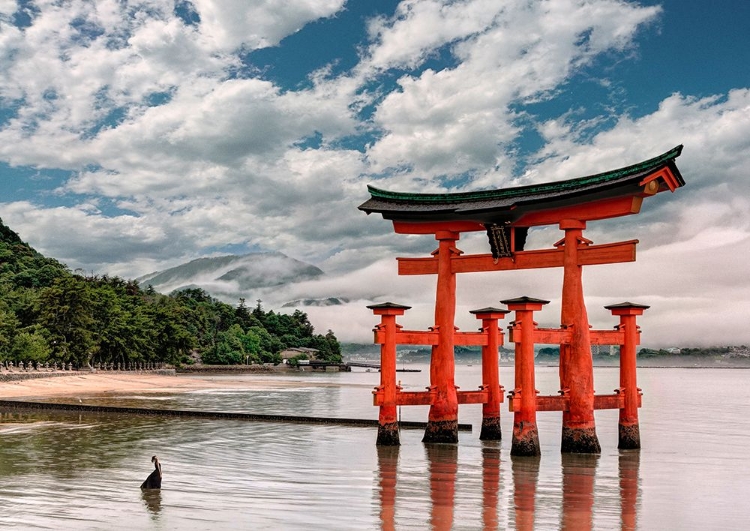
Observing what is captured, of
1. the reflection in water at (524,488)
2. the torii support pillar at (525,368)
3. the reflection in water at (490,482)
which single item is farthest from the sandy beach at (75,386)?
the reflection in water at (524,488)

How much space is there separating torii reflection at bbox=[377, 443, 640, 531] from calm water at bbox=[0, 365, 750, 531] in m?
0.04

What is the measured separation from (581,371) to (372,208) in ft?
27.4

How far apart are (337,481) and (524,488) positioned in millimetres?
4259

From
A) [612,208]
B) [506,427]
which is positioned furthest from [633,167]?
[506,427]

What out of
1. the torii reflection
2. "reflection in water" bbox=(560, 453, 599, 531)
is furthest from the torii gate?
the torii reflection

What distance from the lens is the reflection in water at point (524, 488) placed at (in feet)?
43.5

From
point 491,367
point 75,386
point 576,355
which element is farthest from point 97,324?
point 576,355

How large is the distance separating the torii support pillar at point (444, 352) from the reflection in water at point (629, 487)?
17.4 feet

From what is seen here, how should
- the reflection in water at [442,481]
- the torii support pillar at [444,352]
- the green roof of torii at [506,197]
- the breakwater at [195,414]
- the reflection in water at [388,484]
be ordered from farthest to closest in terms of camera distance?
1. the breakwater at [195,414]
2. the torii support pillar at [444,352]
3. the green roof of torii at [506,197]
4. the reflection in water at [442,481]
5. the reflection in water at [388,484]

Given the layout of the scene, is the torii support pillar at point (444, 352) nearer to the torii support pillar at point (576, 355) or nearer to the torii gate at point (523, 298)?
the torii gate at point (523, 298)

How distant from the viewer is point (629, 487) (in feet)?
57.7

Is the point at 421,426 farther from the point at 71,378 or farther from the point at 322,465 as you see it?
the point at 71,378

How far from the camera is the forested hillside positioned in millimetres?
71125

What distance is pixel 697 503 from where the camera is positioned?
16234 mm
